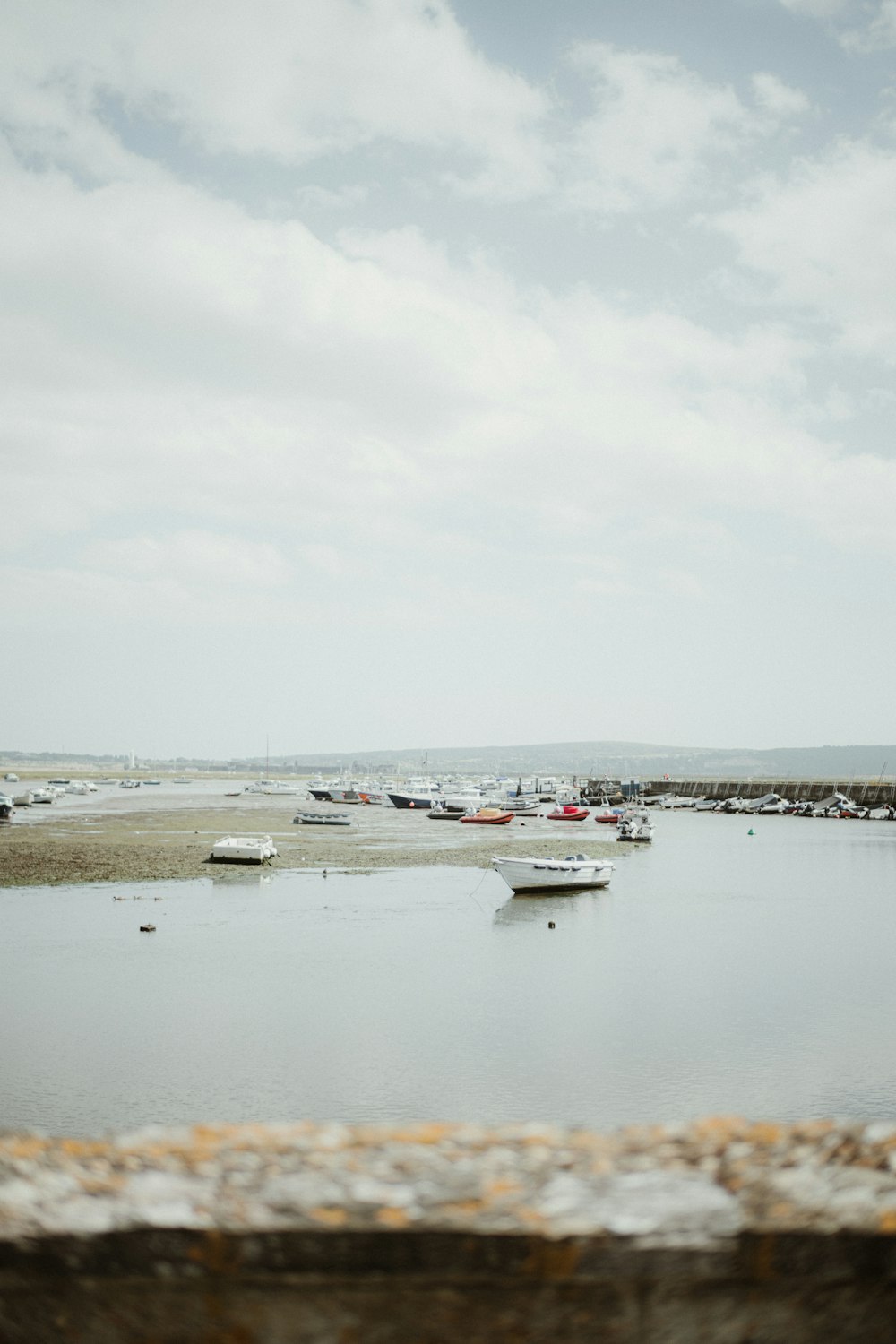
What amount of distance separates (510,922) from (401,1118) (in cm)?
2009

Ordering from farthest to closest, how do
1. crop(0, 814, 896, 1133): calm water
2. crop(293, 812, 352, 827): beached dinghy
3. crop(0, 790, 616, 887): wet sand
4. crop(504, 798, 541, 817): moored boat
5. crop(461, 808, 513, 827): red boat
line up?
crop(504, 798, 541, 817): moored boat
crop(461, 808, 513, 827): red boat
crop(293, 812, 352, 827): beached dinghy
crop(0, 790, 616, 887): wet sand
crop(0, 814, 896, 1133): calm water

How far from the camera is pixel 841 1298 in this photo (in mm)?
2229

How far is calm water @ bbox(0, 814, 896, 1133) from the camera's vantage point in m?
15.7

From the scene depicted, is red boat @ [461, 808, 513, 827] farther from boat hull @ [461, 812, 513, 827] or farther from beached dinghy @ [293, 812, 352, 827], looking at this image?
beached dinghy @ [293, 812, 352, 827]

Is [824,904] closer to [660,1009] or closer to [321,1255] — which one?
[660,1009]

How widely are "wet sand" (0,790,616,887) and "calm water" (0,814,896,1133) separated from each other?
242 inches

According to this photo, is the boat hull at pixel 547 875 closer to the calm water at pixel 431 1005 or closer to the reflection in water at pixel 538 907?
the reflection in water at pixel 538 907

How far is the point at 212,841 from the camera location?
5831 centimetres

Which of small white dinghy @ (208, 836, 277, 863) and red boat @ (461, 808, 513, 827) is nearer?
small white dinghy @ (208, 836, 277, 863)

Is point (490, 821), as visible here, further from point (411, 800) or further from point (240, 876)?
point (240, 876)

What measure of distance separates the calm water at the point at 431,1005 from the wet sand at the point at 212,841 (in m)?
6.14

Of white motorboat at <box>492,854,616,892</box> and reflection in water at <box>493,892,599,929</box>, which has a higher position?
white motorboat at <box>492,854,616,892</box>

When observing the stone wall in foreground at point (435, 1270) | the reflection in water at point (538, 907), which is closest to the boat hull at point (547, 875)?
the reflection in water at point (538, 907)

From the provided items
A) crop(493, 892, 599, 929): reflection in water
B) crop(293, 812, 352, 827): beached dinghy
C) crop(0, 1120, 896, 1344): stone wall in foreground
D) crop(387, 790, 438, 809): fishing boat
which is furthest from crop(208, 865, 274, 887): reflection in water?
crop(387, 790, 438, 809): fishing boat
